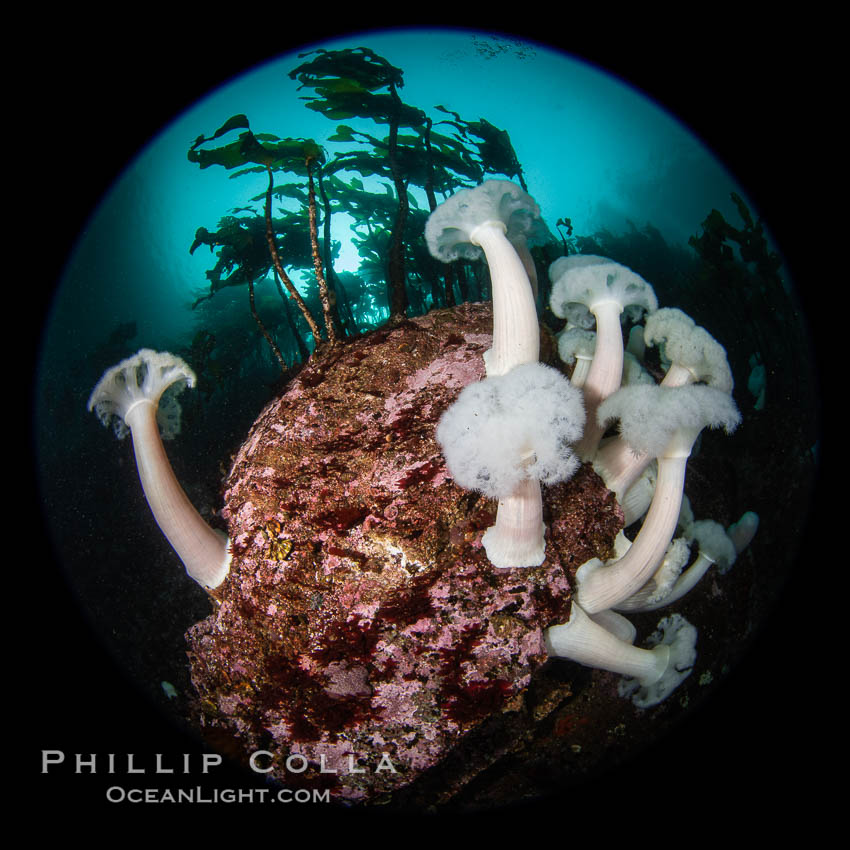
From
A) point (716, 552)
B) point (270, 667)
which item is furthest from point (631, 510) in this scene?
point (270, 667)

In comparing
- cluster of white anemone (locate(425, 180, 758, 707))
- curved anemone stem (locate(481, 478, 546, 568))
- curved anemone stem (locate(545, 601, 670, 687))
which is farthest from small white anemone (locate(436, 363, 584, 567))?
curved anemone stem (locate(545, 601, 670, 687))

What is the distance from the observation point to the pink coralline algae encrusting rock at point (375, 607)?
172cm

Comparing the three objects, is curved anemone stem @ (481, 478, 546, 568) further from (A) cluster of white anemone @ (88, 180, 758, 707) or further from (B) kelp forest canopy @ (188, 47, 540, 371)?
(B) kelp forest canopy @ (188, 47, 540, 371)

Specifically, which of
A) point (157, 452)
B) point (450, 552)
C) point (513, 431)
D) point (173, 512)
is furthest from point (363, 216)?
point (450, 552)

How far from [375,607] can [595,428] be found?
1610 mm

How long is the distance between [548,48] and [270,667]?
16.8 feet

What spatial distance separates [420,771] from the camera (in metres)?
1.81

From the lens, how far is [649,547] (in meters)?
1.84

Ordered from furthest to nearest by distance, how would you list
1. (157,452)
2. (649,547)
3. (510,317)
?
1. (157,452)
2. (510,317)
3. (649,547)

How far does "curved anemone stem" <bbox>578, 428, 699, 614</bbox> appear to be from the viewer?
184 centimetres

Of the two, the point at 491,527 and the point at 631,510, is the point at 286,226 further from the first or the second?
the point at 631,510

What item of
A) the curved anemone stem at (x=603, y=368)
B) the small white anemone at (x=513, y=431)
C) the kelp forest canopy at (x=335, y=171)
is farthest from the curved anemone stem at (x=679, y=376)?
the kelp forest canopy at (x=335, y=171)

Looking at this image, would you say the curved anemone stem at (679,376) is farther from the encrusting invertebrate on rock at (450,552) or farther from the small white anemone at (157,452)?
the small white anemone at (157,452)

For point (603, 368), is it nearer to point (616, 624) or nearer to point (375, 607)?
point (616, 624)
